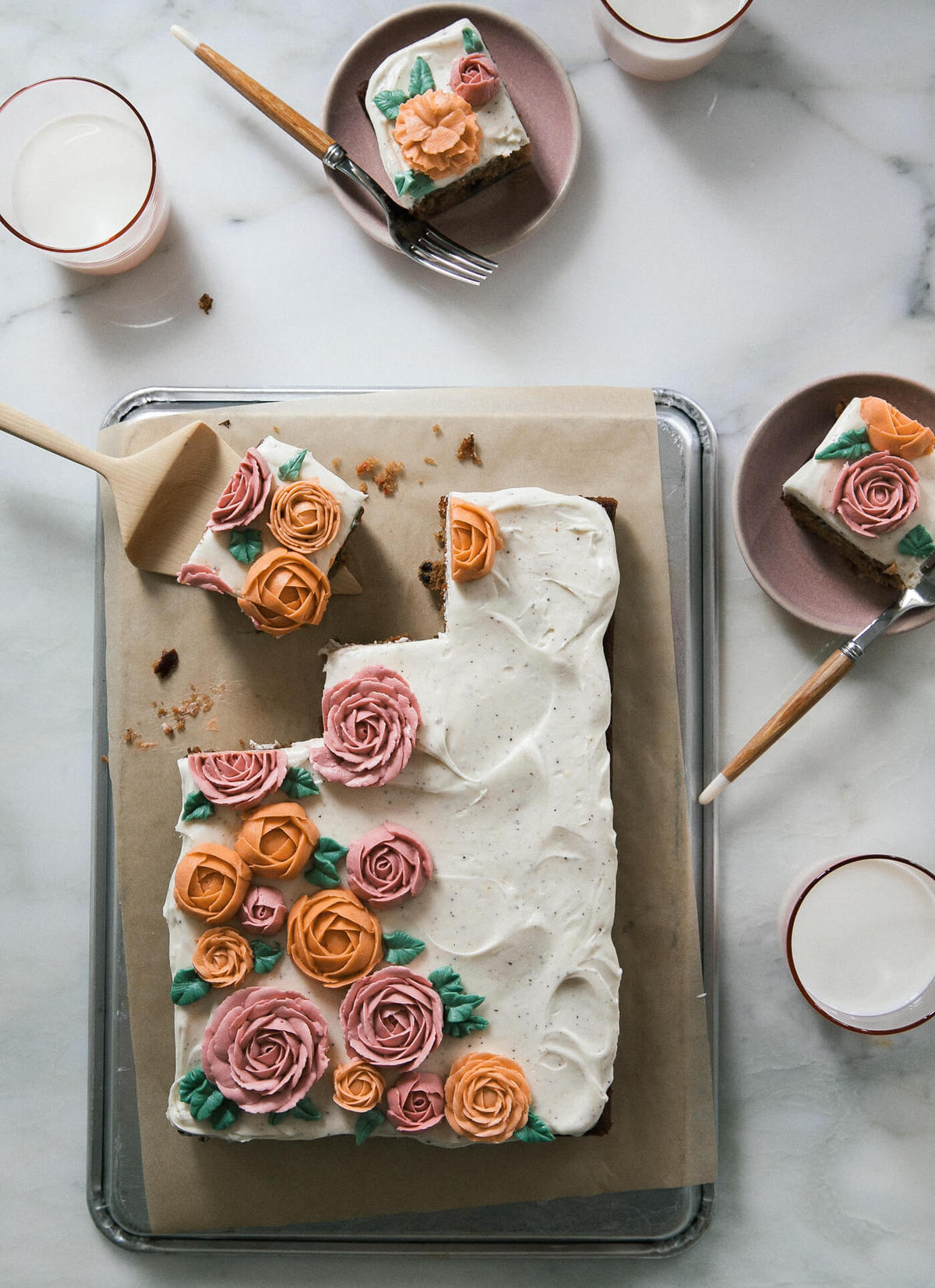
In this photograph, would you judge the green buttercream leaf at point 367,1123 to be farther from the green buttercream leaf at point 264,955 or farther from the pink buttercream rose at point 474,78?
the pink buttercream rose at point 474,78

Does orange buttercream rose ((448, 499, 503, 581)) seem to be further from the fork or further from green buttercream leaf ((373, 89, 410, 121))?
green buttercream leaf ((373, 89, 410, 121))

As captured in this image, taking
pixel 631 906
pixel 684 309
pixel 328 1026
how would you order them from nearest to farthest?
pixel 328 1026
pixel 631 906
pixel 684 309

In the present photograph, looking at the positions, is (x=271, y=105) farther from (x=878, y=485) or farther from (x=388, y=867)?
(x=388, y=867)

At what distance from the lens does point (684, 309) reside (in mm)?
3484

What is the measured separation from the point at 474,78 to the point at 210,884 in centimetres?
261

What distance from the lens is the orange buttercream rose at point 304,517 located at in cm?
308

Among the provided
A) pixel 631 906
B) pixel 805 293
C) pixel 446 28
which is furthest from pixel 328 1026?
pixel 446 28

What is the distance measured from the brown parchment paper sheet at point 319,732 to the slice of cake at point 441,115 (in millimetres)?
679

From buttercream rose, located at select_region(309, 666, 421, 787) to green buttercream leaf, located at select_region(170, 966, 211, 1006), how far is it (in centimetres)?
69

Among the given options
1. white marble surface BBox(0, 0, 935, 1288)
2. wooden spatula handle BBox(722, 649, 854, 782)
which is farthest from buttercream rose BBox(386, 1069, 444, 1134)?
wooden spatula handle BBox(722, 649, 854, 782)

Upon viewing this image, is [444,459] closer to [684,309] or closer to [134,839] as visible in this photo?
[684,309]

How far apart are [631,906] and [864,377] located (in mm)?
1852

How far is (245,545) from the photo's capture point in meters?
3.14

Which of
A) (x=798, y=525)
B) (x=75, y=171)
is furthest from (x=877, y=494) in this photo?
(x=75, y=171)
